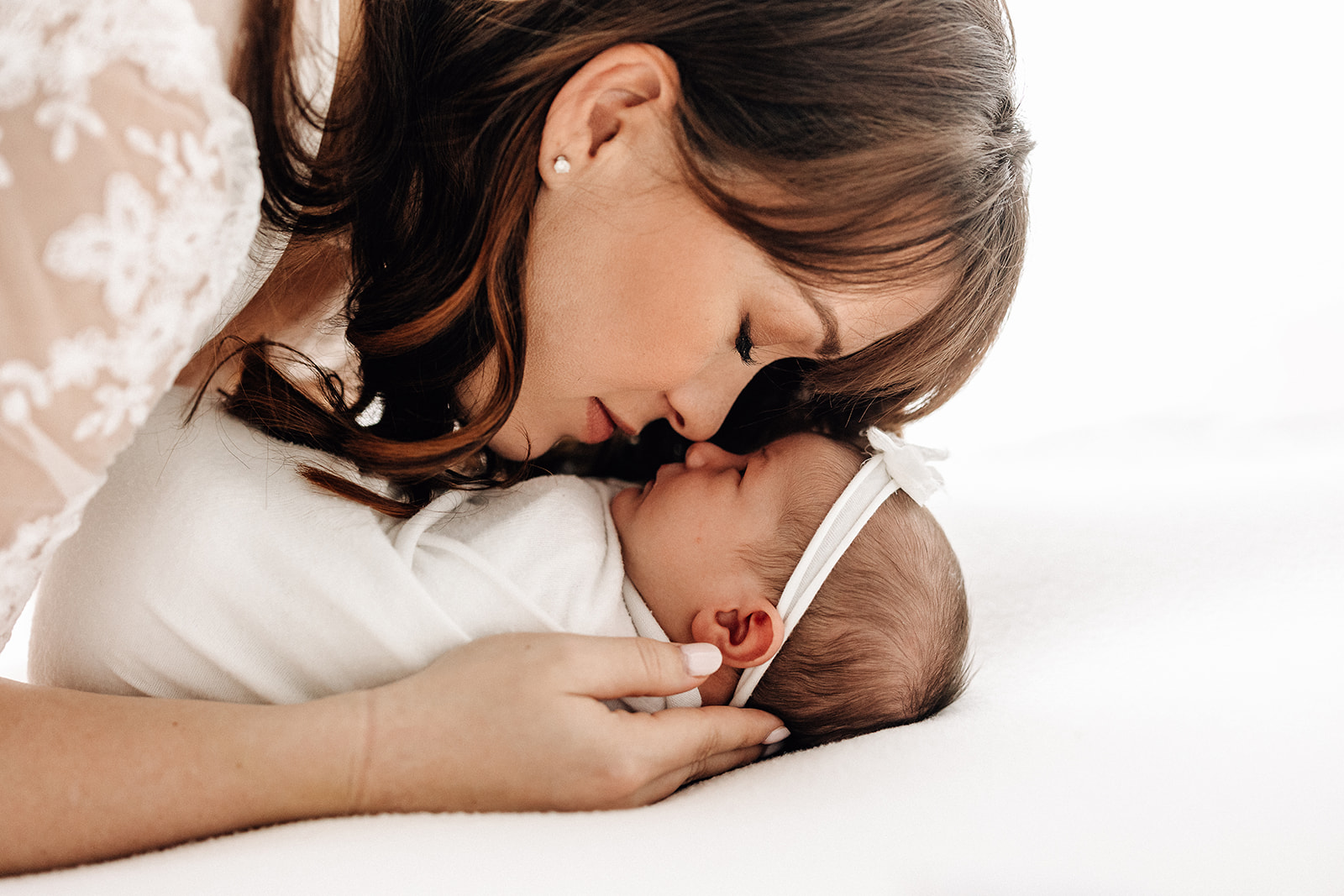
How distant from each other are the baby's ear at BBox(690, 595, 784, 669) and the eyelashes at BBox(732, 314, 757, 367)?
273 mm

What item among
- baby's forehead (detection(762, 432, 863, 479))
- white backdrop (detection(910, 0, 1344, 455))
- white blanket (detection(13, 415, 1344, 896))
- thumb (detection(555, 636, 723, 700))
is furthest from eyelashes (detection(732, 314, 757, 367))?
white backdrop (detection(910, 0, 1344, 455))

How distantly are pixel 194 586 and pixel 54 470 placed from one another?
0.20m

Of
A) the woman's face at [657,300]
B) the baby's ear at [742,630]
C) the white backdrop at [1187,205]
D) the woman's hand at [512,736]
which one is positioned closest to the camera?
the woman's hand at [512,736]

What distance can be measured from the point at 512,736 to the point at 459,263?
463 mm

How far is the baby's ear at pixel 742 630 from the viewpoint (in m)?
1.09

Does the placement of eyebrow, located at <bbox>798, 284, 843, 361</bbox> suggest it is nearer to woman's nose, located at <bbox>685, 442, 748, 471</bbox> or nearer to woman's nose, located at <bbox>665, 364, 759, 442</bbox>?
woman's nose, located at <bbox>665, 364, 759, 442</bbox>

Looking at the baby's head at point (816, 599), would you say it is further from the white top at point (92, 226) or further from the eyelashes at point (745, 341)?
the white top at point (92, 226)

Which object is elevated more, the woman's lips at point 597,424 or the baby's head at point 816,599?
the woman's lips at point 597,424

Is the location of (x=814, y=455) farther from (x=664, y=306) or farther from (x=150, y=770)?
(x=150, y=770)

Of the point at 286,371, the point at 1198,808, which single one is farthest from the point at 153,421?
the point at 1198,808

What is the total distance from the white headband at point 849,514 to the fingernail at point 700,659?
107 millimetres

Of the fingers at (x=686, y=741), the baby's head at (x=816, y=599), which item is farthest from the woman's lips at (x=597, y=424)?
the fingers at (x=686, y=741)

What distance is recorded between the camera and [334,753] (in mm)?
832

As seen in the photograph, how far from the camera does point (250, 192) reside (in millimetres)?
835
